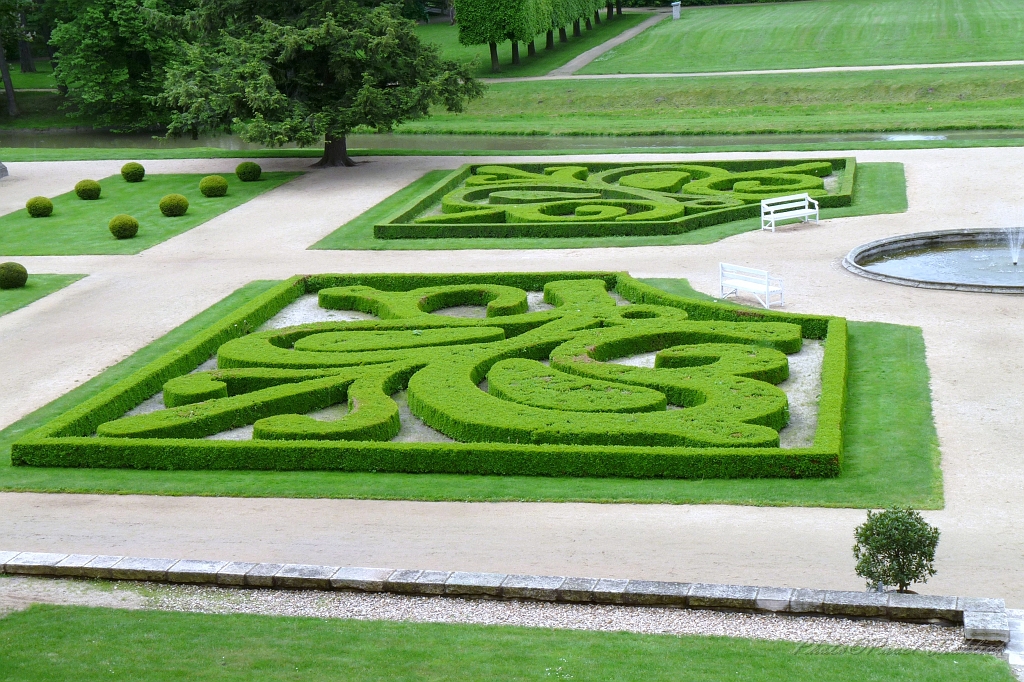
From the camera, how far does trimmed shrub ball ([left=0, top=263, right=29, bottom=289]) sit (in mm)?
27844

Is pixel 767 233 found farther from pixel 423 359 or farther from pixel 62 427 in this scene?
pixel 62 427

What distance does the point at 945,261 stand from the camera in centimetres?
2606

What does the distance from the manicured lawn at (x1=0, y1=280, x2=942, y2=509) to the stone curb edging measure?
123 inches

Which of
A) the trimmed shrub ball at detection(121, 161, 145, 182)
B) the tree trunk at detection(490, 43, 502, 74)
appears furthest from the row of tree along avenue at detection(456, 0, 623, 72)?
the trimmed shrub ball at detection(121, 161, 145, 182)

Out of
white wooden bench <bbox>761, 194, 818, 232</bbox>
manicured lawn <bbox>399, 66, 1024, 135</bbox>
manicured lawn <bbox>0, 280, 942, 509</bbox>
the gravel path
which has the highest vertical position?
manicured lawn <bbox>399, 66, 1024, 135</bbox>

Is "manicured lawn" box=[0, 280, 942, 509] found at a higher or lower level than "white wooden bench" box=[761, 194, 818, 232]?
lower

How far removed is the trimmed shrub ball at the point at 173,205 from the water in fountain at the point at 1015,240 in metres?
23.0

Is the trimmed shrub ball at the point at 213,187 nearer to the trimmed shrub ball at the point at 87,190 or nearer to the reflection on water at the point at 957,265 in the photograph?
the trimmed shrub ball at the point at 87,190

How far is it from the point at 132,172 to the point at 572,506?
31.7 meters

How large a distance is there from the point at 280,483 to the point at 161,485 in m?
1.69

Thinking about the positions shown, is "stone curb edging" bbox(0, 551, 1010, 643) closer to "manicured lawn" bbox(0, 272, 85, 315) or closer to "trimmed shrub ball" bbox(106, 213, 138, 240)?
"manicured lawn" bbox(0, 272, 85, 315)

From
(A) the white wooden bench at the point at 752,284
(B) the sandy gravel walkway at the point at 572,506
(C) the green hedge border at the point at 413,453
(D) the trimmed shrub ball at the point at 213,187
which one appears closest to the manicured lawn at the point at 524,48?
(D) the trimmed shrub ball at the point at 213,187

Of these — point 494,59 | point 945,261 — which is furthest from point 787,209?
point 494,59

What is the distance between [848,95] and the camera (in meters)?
55.0
